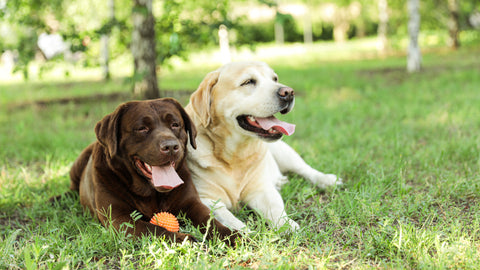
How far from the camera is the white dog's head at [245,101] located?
10.5 feet

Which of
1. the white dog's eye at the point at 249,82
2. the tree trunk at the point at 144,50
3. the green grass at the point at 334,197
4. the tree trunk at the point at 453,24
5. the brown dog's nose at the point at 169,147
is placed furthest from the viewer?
the tree trunk at the point at 453,24

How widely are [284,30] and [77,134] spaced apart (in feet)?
101

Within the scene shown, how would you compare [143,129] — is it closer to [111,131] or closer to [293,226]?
[111,131]

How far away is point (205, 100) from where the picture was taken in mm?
3344

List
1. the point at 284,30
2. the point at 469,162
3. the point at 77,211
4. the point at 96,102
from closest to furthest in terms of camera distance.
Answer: the point at 77,211
the point at 469,162
the point at 96,102
the point at 284,30

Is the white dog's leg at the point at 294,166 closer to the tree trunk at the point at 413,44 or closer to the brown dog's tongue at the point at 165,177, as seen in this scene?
the brown dog's tongue at the point at 165,177

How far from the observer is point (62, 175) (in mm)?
4426

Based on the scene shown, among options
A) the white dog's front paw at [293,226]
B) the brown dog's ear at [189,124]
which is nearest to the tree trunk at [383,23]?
the brown dog's ear at [189,124]

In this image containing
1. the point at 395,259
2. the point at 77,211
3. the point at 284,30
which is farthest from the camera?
the point at 284,30

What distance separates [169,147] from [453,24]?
59.5ft

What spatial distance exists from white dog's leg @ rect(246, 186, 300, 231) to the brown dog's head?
71cm

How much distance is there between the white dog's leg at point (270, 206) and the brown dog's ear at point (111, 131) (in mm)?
1073

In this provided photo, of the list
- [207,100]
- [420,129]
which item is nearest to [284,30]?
[420,129]

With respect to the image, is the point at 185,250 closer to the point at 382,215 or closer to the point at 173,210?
the point at 173,210
